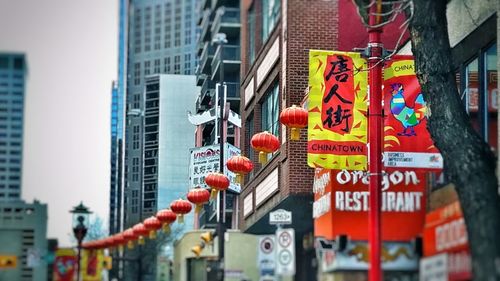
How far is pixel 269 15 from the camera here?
38.2 m

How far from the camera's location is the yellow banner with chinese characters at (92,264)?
2494 inches

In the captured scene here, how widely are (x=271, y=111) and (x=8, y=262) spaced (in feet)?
65.4

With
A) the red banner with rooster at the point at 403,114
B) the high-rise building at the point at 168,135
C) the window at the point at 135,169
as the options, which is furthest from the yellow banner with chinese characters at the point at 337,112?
the window at the point at 135,169

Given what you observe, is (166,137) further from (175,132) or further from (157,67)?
(157,67)

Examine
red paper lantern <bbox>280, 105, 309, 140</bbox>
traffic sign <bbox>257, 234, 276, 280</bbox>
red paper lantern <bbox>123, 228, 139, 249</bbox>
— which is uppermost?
red paper lantern <bbox>280, 105, 309, 140</bbox>

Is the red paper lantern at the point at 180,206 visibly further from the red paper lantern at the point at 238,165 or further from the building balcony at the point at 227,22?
the building balcony at the point at 227,22

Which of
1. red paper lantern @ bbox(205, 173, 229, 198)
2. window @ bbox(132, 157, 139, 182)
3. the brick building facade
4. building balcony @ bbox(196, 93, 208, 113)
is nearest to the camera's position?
the brick building facade

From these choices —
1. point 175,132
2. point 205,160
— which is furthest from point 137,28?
point 205,160

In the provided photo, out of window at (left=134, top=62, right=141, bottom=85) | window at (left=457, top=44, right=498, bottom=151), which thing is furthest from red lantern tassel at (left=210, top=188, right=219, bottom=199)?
window at (left=457, top=44, right=498, bottom=151)

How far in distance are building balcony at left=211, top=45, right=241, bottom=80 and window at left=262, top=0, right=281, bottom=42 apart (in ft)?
5.82

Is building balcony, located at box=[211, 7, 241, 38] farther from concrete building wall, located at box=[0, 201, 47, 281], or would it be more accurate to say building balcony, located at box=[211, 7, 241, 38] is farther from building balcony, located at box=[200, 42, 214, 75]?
concrete building wall, located at box=[0, 201, 47, 281]

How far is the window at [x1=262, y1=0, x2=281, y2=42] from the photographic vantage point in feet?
119

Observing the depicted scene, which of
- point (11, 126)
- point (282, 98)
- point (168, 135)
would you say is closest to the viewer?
point (282, 98)

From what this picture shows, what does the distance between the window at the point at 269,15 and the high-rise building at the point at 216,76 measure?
1.71 m
